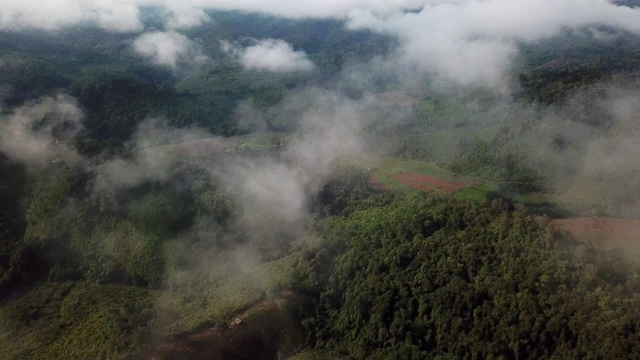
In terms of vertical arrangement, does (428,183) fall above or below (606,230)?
below

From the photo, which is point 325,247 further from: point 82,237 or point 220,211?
point 82,237

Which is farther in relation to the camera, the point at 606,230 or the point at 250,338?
the point at 606,230

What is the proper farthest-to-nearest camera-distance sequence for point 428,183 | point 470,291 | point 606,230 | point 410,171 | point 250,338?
point 410,171
point 428,183
point 606,230
point 250,338
point 470,291

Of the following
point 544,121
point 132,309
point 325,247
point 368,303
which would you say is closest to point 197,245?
point 132,309

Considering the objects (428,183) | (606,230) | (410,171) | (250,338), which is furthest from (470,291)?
(410,171)

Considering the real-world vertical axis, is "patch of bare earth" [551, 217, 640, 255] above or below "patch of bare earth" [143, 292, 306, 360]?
above

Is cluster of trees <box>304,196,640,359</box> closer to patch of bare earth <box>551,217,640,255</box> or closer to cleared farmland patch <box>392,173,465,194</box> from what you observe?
patch of bare earth <box>551,217,640,255</box>

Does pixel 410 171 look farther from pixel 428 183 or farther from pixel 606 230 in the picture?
pixel 606 230

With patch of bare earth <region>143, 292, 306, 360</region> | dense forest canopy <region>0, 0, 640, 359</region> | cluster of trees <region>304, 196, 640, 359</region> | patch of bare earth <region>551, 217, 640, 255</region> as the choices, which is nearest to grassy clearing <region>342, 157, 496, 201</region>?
dense forest canopy <region>0, 0, 640, 359</region>

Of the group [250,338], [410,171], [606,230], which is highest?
[606,230]
